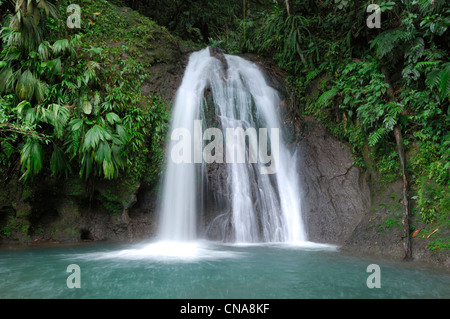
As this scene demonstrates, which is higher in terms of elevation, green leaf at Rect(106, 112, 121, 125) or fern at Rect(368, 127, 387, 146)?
green leaf at Rect(106, 112, 121, 125)

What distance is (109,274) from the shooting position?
412cm

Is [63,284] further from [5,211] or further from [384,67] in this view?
[384,67]

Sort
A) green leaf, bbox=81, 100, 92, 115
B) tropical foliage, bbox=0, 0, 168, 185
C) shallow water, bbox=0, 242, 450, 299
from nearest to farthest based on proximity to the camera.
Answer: shallow water, bbox=0, 242, 450, 299 < tropical foliage, bbox=0, 0, 168, 185 < green leaf, bbox=81, 100, 92, 115

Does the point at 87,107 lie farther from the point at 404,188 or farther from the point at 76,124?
the point at 404,188

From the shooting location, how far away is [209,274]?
4.11 meters

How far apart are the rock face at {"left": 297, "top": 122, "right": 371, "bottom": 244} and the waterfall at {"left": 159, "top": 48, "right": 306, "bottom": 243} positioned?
0.30 meters

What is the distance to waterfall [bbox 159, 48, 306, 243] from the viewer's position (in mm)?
6945

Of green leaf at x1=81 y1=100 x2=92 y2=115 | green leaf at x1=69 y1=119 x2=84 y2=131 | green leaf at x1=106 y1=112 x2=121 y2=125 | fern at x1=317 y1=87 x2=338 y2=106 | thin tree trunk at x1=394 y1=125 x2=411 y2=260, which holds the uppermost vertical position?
fern at x1=317 y1=87 x2=338 y2=106

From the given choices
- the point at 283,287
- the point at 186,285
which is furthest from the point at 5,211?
the point at 283,287

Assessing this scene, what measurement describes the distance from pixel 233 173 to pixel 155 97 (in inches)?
110

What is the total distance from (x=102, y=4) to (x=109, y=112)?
14.8 ft

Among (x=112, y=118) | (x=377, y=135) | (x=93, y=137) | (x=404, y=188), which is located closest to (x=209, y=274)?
(x=93, y=137)

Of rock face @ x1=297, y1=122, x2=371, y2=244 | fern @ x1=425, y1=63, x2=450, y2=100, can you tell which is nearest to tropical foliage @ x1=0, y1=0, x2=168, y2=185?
rock face @ x1=297, y1=122, x2=371, y2=244

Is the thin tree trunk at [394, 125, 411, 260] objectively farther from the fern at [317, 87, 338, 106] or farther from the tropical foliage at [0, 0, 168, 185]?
the tropical foliage at [0, 0, 168, 185]
